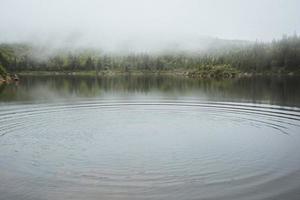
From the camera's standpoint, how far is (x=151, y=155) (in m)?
21.7

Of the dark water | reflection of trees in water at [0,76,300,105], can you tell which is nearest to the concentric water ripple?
the dark water

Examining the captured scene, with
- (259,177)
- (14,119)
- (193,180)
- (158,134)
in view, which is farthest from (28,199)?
(14,119)

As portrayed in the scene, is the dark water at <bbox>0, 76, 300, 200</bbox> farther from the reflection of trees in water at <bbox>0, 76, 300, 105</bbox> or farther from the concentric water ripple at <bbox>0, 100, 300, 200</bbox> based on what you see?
the reflection of trees in water at <bbox>0, 76, 300, 105</bbox>

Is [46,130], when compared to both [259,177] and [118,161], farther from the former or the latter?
[259,177]

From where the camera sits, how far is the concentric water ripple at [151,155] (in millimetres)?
16000

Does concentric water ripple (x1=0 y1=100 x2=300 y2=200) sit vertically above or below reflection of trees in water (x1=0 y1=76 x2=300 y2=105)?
above

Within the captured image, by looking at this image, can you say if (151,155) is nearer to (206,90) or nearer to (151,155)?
(151,155)

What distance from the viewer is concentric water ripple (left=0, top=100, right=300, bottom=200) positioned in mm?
16000

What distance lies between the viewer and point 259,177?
57.3ft

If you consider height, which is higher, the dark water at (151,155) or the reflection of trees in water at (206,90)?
the dark water at (151,155)

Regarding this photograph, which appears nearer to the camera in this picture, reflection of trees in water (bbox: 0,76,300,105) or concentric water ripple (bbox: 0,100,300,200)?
concentric water ripple (bbox: 0,100,300,200)

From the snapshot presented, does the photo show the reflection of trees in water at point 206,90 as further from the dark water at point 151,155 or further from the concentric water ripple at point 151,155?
the concentric water ripple at point 151,155

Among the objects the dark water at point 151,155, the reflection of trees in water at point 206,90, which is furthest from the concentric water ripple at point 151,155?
the reflection of trees in water at point 206,90

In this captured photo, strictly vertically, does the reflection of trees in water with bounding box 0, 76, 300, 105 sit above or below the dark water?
below
